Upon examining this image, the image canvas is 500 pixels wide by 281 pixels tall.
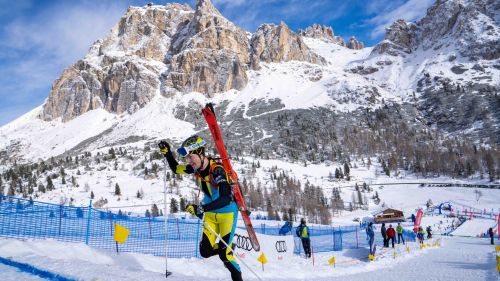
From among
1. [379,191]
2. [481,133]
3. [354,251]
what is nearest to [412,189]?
[379,191]

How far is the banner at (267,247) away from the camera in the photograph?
43.9 ft

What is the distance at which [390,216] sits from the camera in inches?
3346

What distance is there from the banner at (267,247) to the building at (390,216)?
74811 mm

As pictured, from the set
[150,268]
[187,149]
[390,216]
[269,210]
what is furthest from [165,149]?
[269,210]

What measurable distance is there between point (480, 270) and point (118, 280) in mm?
9583

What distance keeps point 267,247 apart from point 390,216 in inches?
3073

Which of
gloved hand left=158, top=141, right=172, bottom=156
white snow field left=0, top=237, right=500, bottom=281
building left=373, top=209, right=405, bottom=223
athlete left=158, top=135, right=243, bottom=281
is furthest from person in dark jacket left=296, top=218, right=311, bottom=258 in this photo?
building left=373, top=209, right=405, bottom=223

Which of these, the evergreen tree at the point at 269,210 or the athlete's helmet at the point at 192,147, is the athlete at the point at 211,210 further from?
the evergreen tree at the point at 269,210

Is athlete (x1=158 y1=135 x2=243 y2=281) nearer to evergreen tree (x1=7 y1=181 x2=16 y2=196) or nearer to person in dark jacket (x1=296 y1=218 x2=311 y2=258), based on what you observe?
person in dark jacket (x1=296 y1=218 x2=311 y2=258)

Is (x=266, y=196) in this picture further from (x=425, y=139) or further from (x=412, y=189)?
(x=425, y=139)

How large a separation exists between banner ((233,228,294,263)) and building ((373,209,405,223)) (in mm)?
74811

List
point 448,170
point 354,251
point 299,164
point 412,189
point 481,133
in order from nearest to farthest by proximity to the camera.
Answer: point 354,251 → point 412,189 → point 448,170 → point 299,164 → point 481,133

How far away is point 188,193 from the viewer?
340ft

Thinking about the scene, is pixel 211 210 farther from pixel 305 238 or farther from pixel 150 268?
pixel 305 238
